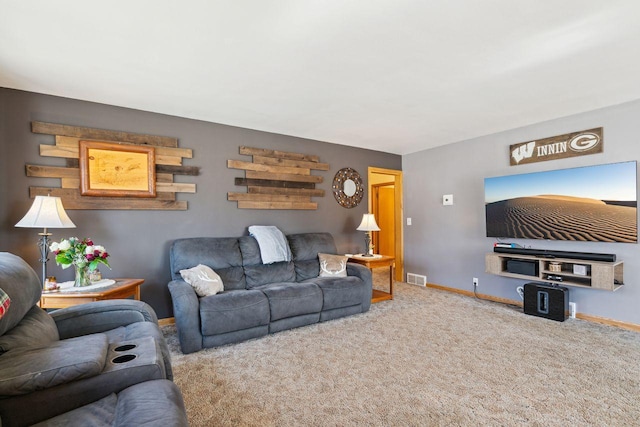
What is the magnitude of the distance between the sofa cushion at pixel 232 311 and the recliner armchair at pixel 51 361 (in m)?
0.83

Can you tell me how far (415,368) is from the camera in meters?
2.43

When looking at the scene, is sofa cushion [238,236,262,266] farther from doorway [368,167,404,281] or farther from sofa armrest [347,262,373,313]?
doorway [368,167,404,281]

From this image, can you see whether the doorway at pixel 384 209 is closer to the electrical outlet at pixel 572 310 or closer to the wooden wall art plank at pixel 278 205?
the wooden wall art plank at pixel 278 205

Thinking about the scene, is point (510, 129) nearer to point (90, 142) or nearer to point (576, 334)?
point (576, 334)

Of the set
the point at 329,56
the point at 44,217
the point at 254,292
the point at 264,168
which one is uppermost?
the point at 329,56

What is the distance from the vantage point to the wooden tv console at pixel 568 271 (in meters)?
3.14

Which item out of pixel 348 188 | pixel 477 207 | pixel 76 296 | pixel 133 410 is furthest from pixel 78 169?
pixel 477 207

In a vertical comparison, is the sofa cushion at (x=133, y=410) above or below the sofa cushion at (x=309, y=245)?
below

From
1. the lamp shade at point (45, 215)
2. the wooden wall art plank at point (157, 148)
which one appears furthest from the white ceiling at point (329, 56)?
the lamp shade at point (45, 215)

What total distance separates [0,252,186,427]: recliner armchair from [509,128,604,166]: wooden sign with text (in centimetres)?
437

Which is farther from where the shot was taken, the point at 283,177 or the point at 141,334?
the point at 283,177

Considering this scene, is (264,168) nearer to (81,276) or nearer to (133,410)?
(81,276)

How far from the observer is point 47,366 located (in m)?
1.23

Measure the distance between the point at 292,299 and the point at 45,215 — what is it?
220 cm
